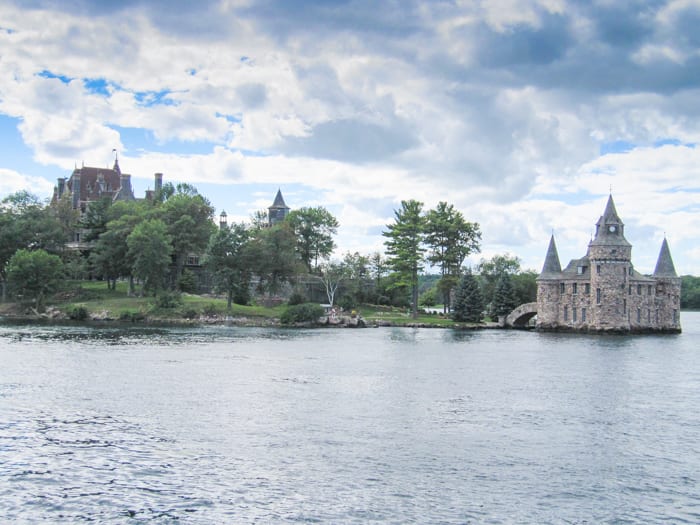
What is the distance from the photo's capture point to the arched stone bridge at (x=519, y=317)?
293 feet

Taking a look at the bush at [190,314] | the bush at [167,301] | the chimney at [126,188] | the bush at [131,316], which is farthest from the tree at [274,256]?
the chimney at [126,188]

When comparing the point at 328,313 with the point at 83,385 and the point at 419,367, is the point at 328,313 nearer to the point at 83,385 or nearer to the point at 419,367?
the point at 419,367

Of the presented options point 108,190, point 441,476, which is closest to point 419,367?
point 441,476

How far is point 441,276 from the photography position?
103 m

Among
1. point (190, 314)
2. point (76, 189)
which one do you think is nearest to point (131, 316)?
point (190, 314)

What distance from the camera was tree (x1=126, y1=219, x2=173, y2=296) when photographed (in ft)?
285

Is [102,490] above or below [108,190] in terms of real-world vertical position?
below

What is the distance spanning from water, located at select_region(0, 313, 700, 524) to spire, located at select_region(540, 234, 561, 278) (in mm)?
37590

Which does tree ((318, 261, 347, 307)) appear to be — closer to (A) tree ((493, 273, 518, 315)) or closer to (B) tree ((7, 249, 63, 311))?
(A) tree ((493, 273, 518, 315))

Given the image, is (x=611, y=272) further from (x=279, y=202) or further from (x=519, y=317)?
(x=279, y=202)

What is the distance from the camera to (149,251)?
8681cm

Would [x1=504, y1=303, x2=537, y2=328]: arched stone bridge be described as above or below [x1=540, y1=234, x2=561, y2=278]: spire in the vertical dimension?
below

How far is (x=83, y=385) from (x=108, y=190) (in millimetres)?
95252

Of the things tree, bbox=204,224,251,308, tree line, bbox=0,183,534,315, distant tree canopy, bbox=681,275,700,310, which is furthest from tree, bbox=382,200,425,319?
distant tree canopy, bbox=681,275,700,310
